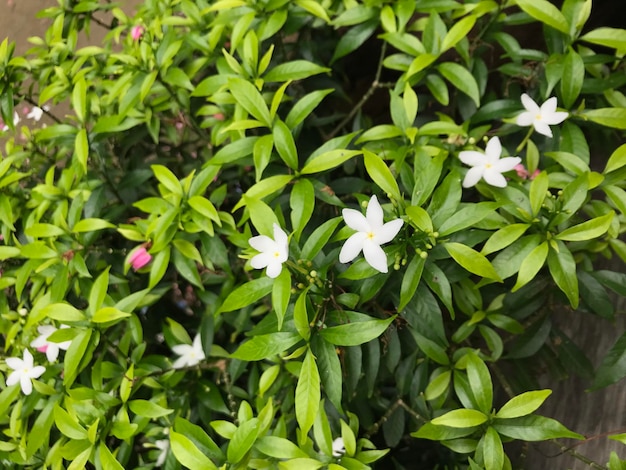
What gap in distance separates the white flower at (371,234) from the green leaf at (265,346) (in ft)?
0.61

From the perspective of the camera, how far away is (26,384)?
3.55ft

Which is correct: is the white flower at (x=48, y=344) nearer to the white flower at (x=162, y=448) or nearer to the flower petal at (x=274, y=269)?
the white flower at (x=162, y=448)

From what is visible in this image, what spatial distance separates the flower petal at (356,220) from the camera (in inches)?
30.5

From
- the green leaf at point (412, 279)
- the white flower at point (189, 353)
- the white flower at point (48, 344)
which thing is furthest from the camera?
the white flower at point (189, 353)

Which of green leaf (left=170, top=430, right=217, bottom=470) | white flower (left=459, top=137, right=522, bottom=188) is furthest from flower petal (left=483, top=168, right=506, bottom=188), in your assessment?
green leaf (left=170, top=430, right=217, bottom=470)

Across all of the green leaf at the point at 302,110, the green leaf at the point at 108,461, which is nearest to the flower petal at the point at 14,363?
the green leaf at the point at 108,461

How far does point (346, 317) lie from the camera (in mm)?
895

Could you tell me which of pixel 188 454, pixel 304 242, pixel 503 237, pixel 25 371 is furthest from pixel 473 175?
pixel 25 371

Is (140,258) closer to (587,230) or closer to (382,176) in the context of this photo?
(382,176)

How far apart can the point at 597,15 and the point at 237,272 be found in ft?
4.66

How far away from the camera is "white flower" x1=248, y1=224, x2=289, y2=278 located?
0.82 meters

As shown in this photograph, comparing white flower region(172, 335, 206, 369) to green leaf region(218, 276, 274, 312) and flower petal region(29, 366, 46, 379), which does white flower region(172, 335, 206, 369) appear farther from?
green leaf region(218, 276, 274, 312)

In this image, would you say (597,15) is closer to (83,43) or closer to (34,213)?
(34,213)

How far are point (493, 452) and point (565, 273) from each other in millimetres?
341
